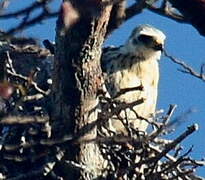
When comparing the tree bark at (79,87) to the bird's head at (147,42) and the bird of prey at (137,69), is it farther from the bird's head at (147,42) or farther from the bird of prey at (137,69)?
the bird's head at (147,42)

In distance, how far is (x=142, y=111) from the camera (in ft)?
19.0

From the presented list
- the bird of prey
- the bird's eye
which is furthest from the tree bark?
the bird's eye

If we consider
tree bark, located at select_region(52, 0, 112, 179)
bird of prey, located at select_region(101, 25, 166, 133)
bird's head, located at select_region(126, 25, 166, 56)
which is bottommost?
tree bark, located at select_region(52, 0, 112, 179)

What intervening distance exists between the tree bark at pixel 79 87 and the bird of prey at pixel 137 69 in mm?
1235

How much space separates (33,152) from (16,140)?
0.33m

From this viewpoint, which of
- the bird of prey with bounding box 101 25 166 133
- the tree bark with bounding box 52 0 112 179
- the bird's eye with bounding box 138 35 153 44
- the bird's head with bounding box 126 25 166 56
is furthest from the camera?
the bird's eye with bounding box 138 35 153 44

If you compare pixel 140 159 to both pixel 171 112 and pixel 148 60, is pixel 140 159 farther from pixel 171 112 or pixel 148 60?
pixel 148 60

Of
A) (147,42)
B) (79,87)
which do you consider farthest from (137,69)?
(79,87)

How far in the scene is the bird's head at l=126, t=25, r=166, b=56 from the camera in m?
6.20

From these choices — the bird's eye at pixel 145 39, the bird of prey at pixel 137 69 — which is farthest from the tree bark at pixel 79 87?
the bird's eye at pixel 145 39

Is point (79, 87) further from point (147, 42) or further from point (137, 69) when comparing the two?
point (147, 42)

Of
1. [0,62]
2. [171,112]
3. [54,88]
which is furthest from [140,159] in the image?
[0,62]

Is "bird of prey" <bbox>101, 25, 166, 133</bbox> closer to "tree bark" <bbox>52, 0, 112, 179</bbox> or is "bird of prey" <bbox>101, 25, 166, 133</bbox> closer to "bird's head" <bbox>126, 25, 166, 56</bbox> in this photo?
"bird's head" <bbox>126, 25, 166, 56</bbox>

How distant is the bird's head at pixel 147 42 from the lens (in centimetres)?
620
